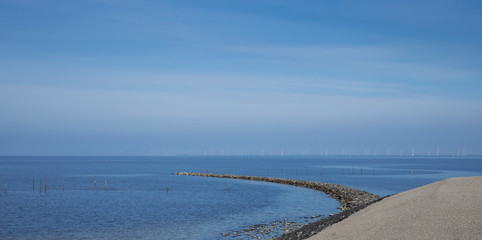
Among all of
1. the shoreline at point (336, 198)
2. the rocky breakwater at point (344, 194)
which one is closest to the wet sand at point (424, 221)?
the shoreline at point (336, 198)

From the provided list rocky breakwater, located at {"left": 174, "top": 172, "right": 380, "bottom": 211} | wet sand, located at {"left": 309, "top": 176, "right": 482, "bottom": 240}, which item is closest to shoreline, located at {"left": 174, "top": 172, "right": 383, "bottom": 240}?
rocky breakwater, located at {"left": 174, "top": 172, "right": 380, "bottom": 211}

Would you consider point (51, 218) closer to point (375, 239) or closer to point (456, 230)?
point (375, 239)

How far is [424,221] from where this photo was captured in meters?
23.0

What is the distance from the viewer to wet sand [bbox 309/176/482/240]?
20.5m

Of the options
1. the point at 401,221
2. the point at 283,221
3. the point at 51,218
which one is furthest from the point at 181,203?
the point at 401,221

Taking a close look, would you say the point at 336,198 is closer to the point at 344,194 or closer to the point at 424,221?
the point at 344,194

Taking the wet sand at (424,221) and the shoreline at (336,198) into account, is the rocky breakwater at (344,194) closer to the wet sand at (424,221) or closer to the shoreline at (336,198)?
the shoreline at (336,198)

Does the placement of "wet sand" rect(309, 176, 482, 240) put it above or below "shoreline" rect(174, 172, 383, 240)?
above

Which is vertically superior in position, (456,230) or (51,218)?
(456,230)

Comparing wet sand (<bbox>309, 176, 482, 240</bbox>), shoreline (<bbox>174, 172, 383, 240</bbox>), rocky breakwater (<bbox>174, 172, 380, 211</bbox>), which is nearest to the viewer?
wet sand (<bbox>309, 176, 482, 240</bbox>)

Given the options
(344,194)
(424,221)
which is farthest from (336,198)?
(424,221)

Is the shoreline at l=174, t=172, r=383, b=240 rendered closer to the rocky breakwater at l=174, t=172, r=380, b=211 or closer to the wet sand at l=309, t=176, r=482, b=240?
the rocky breakwater at l=174, t=172, r=380, b=211

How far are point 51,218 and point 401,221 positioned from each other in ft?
125

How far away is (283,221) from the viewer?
40906 millimetres
